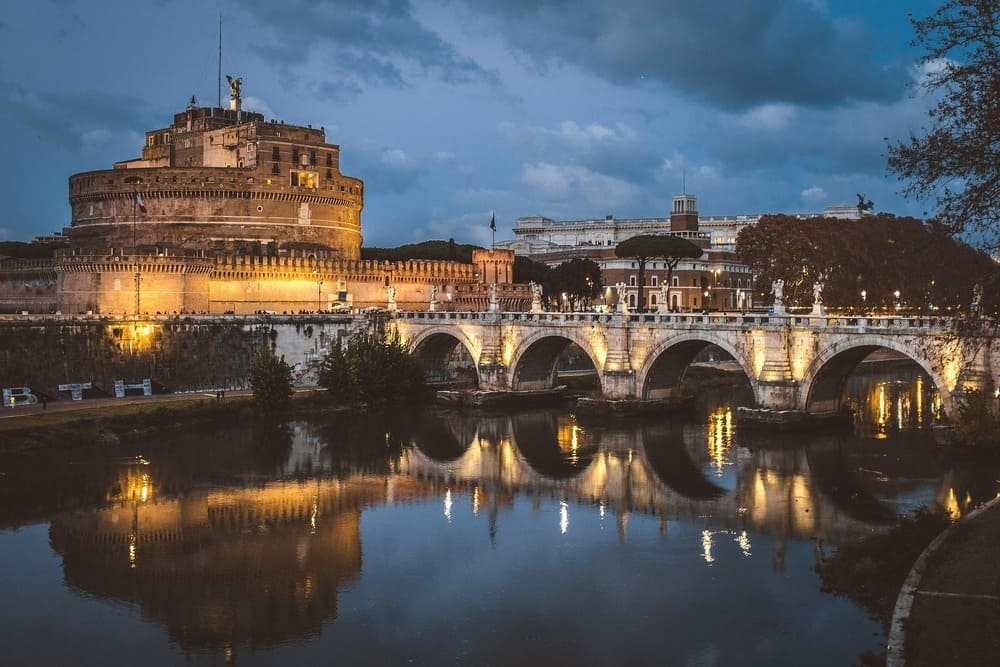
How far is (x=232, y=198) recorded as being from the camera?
68.1 metres

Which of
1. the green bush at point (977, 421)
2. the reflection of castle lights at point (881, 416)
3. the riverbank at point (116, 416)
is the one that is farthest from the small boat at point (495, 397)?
the green bush at point (977, 421)

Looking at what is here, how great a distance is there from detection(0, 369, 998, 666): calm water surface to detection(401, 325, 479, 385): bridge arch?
37.0 ft

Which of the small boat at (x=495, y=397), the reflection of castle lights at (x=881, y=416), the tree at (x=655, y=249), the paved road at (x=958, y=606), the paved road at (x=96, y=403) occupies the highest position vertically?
the tree at (x=655, y=249)

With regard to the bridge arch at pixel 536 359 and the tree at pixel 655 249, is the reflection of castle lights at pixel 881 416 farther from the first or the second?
the tree at pixel 655 249

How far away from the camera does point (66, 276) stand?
55.8 metres

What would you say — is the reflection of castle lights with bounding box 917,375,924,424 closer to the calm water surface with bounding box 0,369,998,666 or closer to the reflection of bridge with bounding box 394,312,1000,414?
the calm water surface with bounding box 0,369,998,666

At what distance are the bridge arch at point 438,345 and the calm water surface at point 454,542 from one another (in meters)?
11.3

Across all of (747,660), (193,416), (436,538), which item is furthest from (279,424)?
(747,660)

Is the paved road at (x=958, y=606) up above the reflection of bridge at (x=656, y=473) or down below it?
above

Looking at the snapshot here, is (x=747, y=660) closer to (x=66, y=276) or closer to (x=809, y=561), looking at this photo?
(x=809, y=561)

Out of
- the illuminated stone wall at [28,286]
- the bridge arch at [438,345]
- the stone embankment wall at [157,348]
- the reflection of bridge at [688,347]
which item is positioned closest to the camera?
the reflection of bridge at [688,347]

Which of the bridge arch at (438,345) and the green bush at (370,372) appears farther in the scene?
the bridge arch at (438,345)

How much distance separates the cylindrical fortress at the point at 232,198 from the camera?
6731cm

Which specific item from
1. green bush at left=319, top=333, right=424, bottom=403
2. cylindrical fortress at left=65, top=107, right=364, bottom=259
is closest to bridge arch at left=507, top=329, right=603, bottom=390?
green bush at left=319, top=333, right=424, bottom=403
